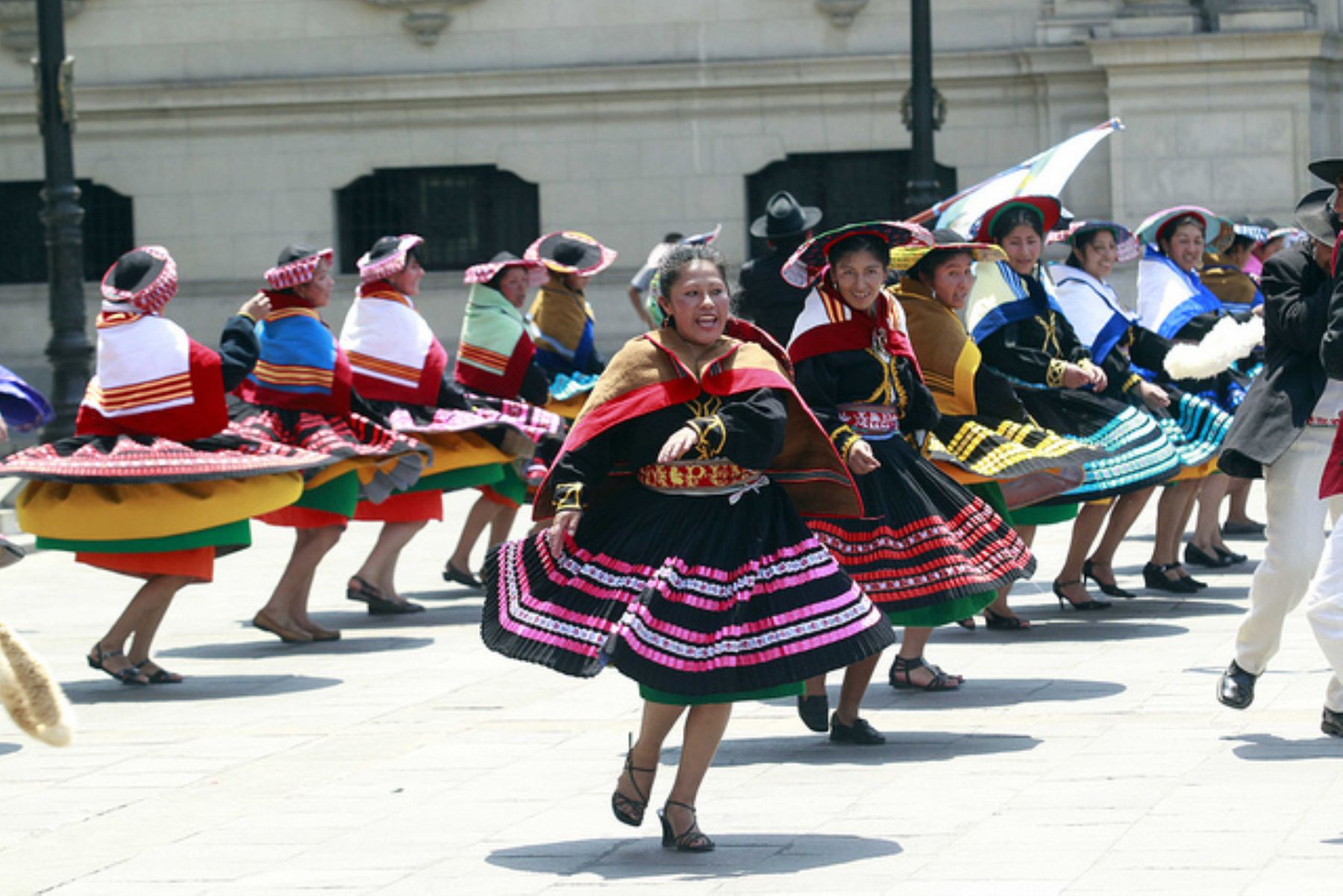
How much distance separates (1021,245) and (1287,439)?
2902 millimetres

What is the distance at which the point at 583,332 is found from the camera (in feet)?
45.0

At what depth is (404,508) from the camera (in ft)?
39.3

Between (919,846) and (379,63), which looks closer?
(919,846)

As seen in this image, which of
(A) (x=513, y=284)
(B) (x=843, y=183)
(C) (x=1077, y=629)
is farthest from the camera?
(B) (x=843, y=183)

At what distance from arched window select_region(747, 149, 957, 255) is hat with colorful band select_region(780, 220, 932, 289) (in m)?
16.0

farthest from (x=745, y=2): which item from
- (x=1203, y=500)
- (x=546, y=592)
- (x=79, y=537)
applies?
(x=546, y=592)

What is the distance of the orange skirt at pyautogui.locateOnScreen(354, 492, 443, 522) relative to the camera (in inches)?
468

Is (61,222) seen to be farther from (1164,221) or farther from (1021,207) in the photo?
(1021,207)

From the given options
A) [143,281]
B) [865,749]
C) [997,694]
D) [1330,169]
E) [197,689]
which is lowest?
[197,689]

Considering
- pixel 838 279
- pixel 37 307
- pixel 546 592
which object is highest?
pixel 838 279

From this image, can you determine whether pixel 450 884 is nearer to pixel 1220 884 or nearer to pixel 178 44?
pixel 1220 884

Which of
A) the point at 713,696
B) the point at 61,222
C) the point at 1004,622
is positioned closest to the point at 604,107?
the point at 61,222

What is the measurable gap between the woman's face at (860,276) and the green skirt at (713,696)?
1910 mm

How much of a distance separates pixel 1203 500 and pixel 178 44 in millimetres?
15568
